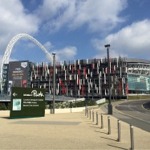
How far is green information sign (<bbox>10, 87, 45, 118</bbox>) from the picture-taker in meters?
30.4

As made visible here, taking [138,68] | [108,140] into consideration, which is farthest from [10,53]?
[108,140]

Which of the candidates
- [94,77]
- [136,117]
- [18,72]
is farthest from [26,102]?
[94,77]

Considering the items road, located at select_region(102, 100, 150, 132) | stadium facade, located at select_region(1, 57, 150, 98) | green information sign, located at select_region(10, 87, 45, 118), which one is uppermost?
stadium facade, located at select_region(1, 57, 150, 98)

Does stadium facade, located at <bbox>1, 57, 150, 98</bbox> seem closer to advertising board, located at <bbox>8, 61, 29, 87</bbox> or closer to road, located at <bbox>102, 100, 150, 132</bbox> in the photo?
advertising board, located at <bbox>8, 61, 29, 87</bbox>

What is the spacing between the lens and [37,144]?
12836 mm

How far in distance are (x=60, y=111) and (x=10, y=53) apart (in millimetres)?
88724

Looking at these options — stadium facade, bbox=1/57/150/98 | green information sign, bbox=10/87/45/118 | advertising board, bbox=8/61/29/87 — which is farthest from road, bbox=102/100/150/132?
stadium facade, bbox=1/57/150/98

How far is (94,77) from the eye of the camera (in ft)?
510

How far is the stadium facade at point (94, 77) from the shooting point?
148m

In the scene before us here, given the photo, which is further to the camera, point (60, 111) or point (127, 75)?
point (127, 75)

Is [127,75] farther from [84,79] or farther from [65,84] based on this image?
[65,84]

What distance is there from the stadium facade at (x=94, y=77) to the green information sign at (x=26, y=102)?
10755 centimetres

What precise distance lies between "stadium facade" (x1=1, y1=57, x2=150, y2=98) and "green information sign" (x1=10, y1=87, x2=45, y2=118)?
353 ft

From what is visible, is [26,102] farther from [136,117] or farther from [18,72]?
[18,72]
